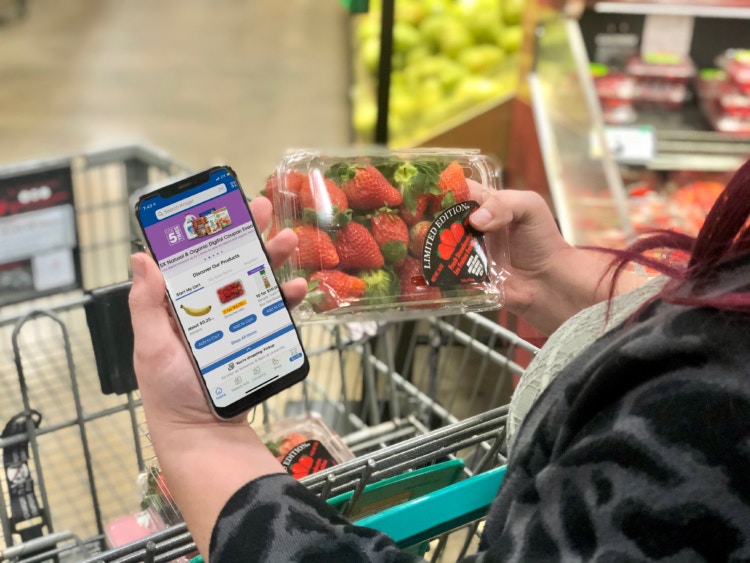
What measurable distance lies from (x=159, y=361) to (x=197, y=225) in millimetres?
135

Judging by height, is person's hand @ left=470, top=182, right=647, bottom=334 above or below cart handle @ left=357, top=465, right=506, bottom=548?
above

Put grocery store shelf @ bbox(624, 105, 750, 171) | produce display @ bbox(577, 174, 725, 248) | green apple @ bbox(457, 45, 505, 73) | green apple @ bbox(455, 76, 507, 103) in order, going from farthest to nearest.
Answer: green apple @ bbox(457, 45, 505, 73) → green apple @ bbox(455, 76, 507, 103) → grocery store shelf @ bbox(624, 105, 750, 171) → produce display @ bbox(577, 174, 725, 248)

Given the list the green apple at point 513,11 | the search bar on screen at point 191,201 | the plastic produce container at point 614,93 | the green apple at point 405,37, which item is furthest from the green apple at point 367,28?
the search bar on screen at point 191,201

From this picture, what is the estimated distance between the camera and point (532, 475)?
1.98 feet

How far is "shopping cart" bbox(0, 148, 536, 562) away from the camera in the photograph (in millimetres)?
757

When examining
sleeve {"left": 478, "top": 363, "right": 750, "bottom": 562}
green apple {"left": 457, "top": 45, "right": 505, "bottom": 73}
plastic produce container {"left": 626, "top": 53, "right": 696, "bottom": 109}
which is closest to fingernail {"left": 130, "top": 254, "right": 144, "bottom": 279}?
sleeve {"left": 478, "top": 363, "right": 750, "bottom": 562}

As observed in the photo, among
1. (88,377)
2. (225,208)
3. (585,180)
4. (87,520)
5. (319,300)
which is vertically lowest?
(87,520)

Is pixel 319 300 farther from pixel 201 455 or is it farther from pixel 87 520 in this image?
pixel 87 520

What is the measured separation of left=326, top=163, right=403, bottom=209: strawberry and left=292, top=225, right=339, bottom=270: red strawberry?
0.06 metres

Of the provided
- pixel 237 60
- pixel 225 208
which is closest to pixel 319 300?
pixel 225 208

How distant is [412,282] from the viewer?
90cm

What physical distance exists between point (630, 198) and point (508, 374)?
1657 millimetres

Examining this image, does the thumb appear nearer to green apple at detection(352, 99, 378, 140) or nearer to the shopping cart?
the shopping cart

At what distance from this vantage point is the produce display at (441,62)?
2926 millimetres
